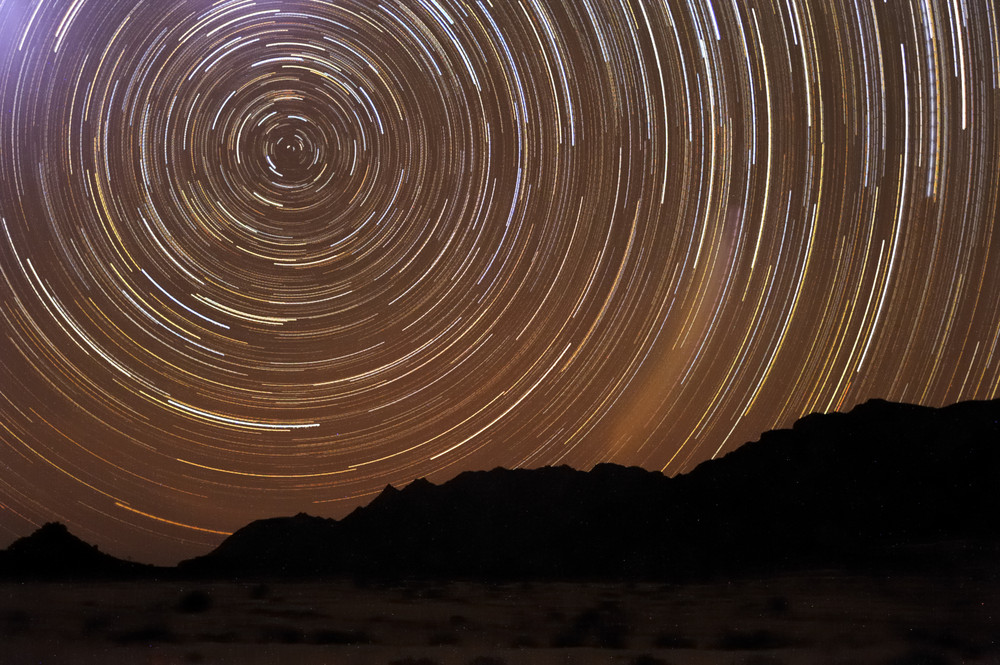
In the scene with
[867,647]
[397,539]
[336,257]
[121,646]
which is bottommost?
[867,647]

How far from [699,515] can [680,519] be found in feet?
0.84

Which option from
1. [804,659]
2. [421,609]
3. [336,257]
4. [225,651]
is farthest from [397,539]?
[804,659]

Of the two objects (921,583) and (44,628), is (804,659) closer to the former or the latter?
(921,583)

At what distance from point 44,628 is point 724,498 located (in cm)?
825

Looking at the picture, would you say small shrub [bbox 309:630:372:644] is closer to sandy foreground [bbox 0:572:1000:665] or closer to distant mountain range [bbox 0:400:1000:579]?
sandy foreground [bbox 0:572:1000:665]

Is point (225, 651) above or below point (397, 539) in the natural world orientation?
below

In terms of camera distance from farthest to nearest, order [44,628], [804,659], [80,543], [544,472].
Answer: [544,472]
[80,543]
[44,628]
[804,659]

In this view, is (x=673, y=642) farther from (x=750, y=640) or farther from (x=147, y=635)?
(x=147, y=635)

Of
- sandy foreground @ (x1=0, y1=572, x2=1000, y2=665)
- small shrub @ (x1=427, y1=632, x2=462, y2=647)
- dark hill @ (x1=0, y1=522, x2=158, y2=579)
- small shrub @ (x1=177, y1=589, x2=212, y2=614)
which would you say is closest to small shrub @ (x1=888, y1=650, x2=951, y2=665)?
sandy foreground @ (x1=0, y1=572, x2=1000, y2=665)

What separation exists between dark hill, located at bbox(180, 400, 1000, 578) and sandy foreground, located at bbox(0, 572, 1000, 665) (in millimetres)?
427

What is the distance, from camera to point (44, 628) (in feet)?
28.5

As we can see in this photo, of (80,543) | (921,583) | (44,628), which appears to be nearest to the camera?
(44,628)

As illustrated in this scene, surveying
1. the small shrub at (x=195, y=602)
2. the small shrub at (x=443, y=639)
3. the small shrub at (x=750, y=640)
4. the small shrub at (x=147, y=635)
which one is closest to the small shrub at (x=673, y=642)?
the small shrub at (x=750, y=640)

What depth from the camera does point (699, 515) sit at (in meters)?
10.8
